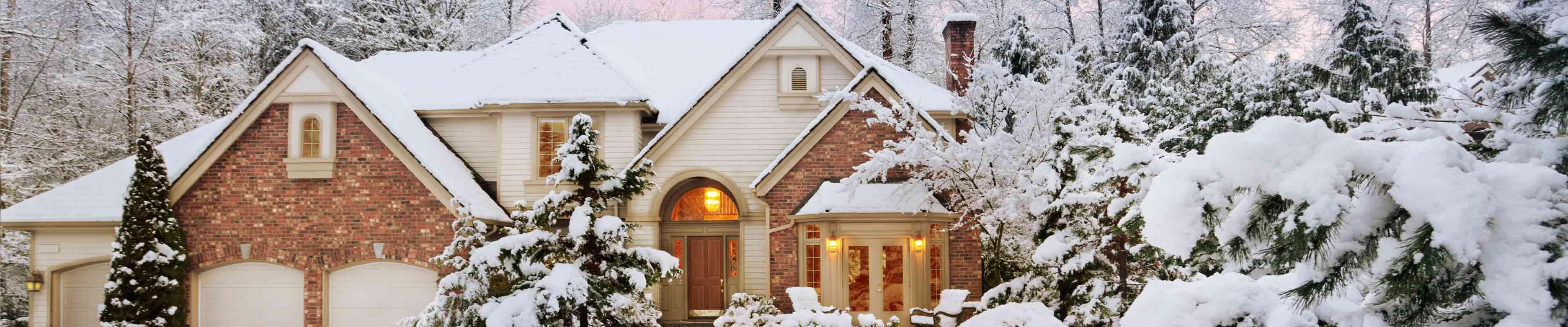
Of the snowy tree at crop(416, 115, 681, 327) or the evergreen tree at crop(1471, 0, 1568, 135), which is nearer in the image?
the evergreen tree at crop(1471, 0, 1568, 135)

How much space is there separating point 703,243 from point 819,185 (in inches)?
116

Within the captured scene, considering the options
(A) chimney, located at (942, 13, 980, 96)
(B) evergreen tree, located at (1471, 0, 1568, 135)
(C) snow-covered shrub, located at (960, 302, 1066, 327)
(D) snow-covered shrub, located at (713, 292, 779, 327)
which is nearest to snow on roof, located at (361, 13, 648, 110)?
(D) snow-covered shrub, located at (713, 292, 779, 327)

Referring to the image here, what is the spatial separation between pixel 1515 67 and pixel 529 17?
2880cm

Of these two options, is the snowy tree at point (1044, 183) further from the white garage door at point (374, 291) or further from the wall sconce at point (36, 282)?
the wall sconce at point (36, 282)

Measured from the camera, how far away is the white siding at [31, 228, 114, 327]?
13.7m

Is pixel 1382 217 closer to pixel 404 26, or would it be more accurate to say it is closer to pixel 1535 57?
pixel 1535 57

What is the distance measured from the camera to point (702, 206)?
50.9 ft

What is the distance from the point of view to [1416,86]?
554 inches

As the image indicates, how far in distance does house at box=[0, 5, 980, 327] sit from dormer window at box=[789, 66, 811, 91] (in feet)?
0.41

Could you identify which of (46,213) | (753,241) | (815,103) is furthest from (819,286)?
(46,213)

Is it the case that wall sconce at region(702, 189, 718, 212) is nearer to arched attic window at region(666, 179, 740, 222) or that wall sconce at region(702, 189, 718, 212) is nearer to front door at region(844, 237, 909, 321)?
arched attic window at region(666, 179, 740, 222)

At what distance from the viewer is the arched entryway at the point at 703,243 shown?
15.3 metres

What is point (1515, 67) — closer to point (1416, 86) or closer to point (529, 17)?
point (1416, 86)

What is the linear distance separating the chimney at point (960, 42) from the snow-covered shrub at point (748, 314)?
654cm
